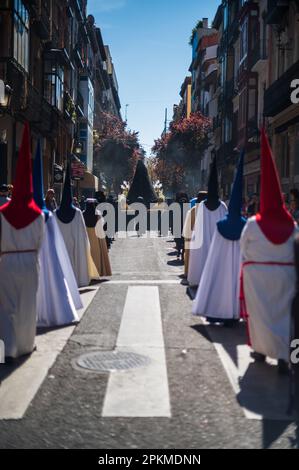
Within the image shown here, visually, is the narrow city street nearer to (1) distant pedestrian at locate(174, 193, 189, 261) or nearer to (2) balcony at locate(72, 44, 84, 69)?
(1) distant pedestrian at locate(174, 193, 189, 261)

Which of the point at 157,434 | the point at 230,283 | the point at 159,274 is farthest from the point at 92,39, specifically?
the point at 157,434

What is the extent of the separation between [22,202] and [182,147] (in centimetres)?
4852

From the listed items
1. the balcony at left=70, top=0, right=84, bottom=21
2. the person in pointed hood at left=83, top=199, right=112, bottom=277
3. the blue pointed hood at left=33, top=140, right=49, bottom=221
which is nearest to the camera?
the blue pointed hood at left=33, top=140, right=49, bottom=221

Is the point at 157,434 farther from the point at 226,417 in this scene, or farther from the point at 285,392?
the point at 285,392

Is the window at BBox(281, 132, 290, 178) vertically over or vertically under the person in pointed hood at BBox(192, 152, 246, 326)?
over

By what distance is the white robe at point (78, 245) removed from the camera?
36.6ft

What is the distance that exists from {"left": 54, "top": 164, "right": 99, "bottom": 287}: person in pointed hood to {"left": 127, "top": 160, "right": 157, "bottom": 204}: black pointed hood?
20177 mm

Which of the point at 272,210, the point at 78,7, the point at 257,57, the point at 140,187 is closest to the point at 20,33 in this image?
the point at 140,187

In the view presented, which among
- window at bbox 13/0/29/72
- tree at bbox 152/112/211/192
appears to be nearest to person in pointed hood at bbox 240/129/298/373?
window at bbox 13/0/29/72

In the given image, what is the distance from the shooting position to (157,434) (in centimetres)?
437

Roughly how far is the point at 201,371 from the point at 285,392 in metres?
0.91

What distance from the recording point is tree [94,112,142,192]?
61031 millimetres

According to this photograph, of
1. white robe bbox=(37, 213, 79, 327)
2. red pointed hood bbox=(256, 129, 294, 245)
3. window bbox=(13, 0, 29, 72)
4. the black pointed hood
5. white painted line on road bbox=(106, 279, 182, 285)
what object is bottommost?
white painted line on road bbox=(106, 279, 182, 285)
